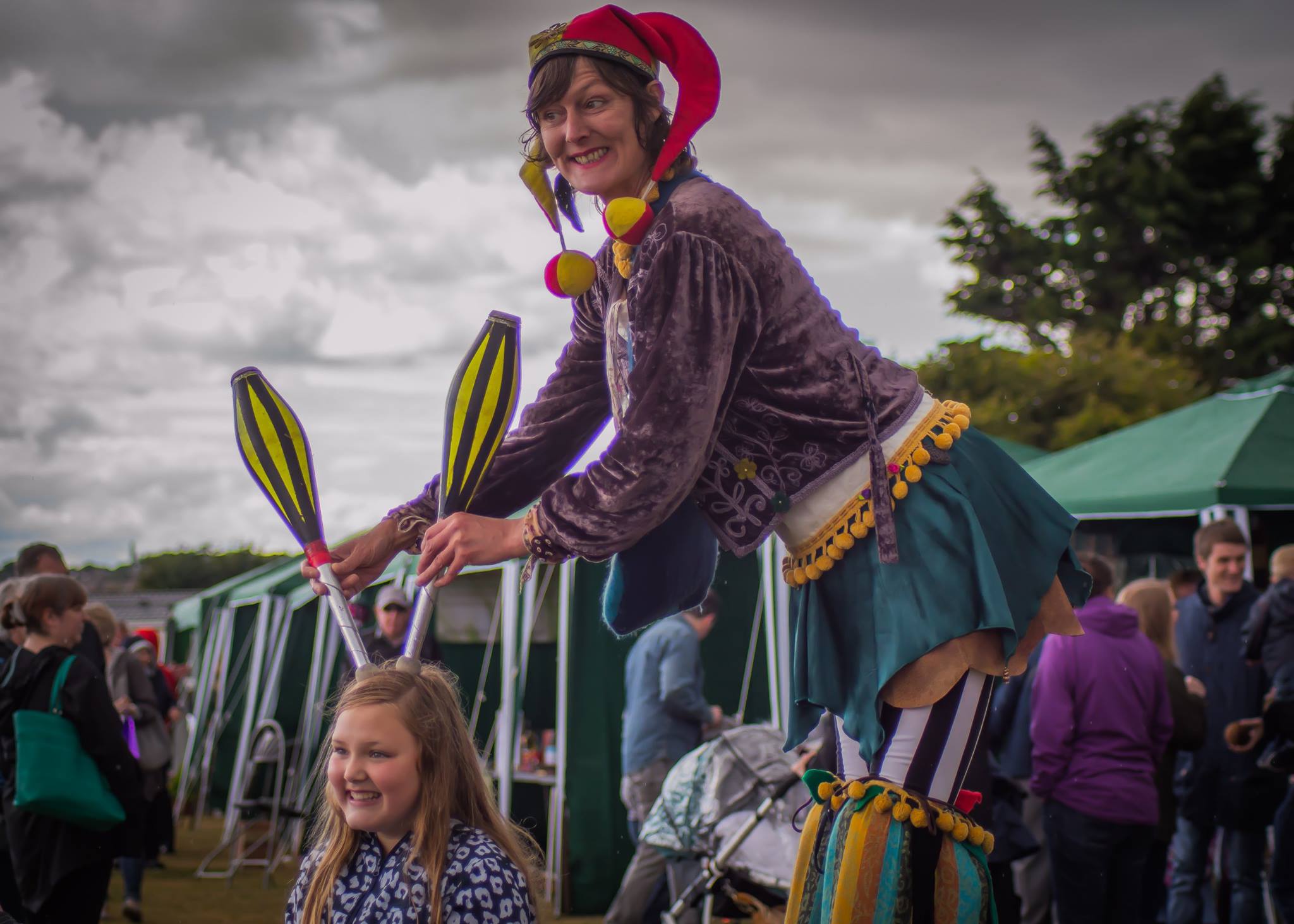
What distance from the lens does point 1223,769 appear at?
496 cm

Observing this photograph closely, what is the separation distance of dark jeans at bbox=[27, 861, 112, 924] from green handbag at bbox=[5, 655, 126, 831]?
0.66ft

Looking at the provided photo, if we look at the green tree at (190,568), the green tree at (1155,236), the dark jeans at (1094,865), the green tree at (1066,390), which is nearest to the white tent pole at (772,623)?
the dark jeans at (1094,865)

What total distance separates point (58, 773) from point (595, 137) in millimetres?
3305

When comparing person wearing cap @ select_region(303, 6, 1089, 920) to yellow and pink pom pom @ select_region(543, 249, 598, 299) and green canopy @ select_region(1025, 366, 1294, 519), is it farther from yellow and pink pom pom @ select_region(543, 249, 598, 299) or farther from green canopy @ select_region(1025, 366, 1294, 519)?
green canopy @ select_region(1025, 366, 1294, 519)

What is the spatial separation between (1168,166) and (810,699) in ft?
86.8

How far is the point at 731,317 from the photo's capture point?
1.62 metres

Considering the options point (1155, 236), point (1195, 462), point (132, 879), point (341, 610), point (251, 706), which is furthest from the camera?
point (1155, 236)

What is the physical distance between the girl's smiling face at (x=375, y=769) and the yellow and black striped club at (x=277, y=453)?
0.33 m

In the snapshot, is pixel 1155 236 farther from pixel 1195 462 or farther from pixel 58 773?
pixel 58 773

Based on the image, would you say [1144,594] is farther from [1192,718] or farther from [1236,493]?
[1236,493]

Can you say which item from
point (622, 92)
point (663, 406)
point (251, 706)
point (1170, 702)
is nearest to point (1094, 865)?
point (1170, 702)

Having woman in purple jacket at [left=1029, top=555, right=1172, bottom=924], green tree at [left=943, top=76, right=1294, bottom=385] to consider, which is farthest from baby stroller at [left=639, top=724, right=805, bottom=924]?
green tree at [left=943, top=76, right=1294, bottom=385]

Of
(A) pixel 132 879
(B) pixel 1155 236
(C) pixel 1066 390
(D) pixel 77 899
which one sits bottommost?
(A) pixel 132 879

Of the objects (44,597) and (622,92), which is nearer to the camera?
(622,92)
